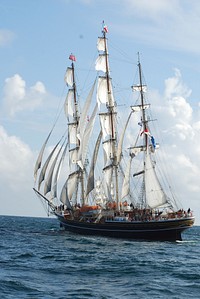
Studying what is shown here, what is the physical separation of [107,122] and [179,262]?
3658 centimetres

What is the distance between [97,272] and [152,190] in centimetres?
2996

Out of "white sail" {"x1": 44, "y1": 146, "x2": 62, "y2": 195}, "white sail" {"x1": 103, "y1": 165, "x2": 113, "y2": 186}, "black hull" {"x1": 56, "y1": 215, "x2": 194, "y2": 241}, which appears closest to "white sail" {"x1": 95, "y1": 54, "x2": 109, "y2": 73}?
"white sail" {"x1": 44, "y1": 146, "x2": 62, "y2": 195}

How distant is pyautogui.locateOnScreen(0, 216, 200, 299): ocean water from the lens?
27.6 metres

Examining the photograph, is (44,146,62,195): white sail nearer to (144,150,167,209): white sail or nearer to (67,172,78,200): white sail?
(67,172,78,200): white sail

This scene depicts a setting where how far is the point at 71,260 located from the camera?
133ft

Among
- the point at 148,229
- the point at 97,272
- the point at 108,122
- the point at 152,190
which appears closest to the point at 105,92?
the point at 108,122

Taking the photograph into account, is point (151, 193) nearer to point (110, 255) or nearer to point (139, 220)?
point (139, 220)

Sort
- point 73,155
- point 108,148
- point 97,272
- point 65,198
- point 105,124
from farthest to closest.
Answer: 1. point 73,155
2. point 65,198
3. point 105,124
4. point 108,148
5. point 97,272

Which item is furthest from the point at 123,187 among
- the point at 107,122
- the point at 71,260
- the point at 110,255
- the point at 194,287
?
the point at 194,287

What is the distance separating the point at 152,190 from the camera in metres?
63.5

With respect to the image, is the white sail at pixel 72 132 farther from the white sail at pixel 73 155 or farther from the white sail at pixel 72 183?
the white sail at pixel 72 183

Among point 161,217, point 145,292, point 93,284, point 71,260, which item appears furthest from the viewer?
point 161,217

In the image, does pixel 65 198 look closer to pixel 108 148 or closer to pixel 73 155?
pixel 73 155

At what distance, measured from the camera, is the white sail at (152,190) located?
63.1m
